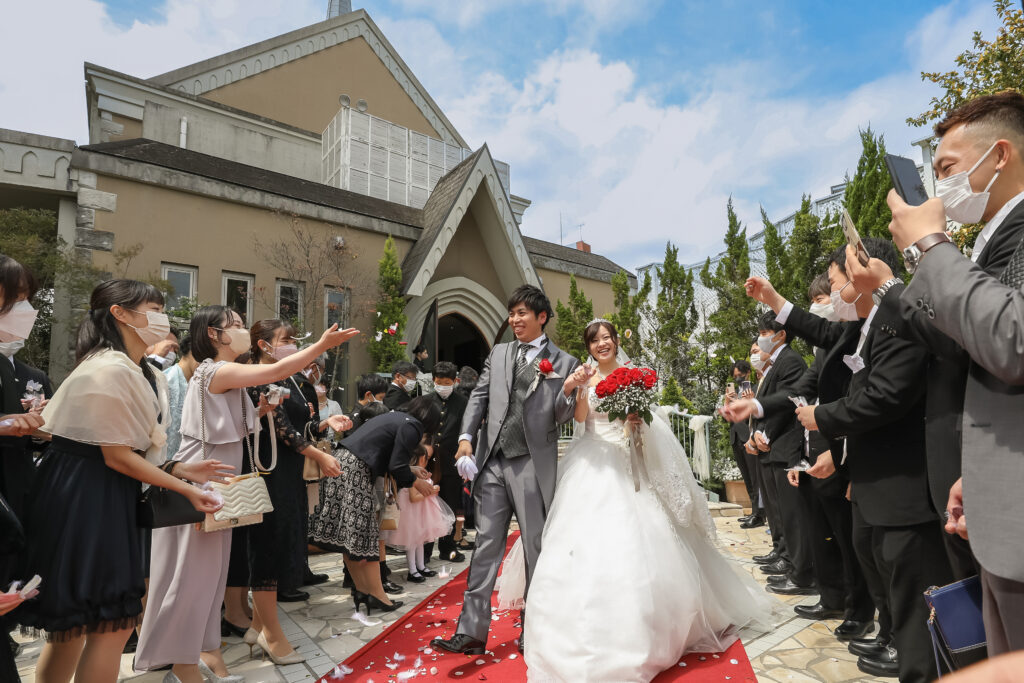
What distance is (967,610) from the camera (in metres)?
1.71

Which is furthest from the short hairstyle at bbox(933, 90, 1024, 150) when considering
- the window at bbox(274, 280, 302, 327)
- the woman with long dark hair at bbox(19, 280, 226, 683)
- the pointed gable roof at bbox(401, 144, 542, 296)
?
the window at bbox(274, 280, 302, 327)

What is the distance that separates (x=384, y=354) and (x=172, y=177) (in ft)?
16.0

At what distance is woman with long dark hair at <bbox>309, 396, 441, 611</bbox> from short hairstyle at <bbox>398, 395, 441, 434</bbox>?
0.26 meters

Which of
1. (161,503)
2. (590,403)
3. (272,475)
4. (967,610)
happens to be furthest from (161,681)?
(967,610)

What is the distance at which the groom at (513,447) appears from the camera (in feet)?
13.0

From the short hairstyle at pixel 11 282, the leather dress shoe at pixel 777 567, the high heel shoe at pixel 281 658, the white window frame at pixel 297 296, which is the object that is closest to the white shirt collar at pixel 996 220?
the short hairstyle at pixel 11 282

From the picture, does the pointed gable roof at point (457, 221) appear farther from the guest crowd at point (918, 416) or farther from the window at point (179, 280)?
the guest crowd at point (918, 416)

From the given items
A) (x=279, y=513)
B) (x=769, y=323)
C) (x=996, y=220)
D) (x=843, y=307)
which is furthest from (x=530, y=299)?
(x=996, y=220)

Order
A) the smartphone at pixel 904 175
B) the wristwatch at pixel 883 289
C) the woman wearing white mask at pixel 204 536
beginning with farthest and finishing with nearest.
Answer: the woman wearing white mask at pixel 204 536 → the smartphone at pixel 904 175 → the wristwatch at pixel 883 289

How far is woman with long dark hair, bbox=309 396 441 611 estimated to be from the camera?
483 centimetres

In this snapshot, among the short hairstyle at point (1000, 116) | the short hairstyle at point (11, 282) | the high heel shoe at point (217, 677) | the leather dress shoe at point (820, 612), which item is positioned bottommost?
the high heel shoe at point (217, 677)

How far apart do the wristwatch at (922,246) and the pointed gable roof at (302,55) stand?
17.7 m

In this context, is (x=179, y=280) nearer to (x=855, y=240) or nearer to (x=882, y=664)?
(x=855, y=240)

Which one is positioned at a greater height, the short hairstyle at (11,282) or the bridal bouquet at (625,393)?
the short hairstyle at (11,282)
